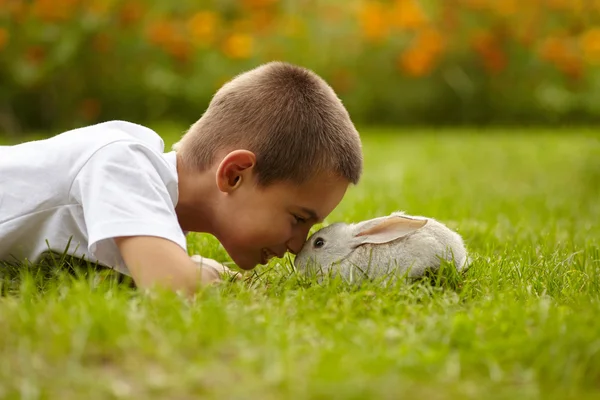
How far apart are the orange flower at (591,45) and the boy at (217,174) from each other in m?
8.40

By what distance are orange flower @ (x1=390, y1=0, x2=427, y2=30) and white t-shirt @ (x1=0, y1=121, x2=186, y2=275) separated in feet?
25.1

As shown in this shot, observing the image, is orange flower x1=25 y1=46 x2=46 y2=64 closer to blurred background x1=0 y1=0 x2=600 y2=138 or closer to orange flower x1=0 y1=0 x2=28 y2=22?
blurred background x1=0 y1=0 x2=600 y2=138

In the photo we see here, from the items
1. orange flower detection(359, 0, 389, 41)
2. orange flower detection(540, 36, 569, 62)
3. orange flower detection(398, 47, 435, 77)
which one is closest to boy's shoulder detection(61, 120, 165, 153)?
orange flower detection(398, 47, 435, 77)

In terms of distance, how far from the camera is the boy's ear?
2.74 metres

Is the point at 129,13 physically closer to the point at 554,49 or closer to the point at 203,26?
the point at 203,26

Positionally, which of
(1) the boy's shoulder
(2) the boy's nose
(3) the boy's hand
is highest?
(1) the boy's shoulder

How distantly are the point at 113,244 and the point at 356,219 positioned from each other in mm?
1755

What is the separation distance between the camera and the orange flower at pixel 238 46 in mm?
9203

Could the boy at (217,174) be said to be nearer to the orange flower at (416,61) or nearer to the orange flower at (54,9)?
the orange flower at (54,9)

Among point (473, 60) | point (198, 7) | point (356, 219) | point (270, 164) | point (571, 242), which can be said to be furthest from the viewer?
point (473, 60)

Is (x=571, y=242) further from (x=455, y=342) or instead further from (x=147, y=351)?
(x=147, y=351)

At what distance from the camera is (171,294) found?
7.28ft

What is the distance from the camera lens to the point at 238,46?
9188mm

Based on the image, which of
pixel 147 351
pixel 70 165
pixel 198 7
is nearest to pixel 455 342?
pixel 147 351
